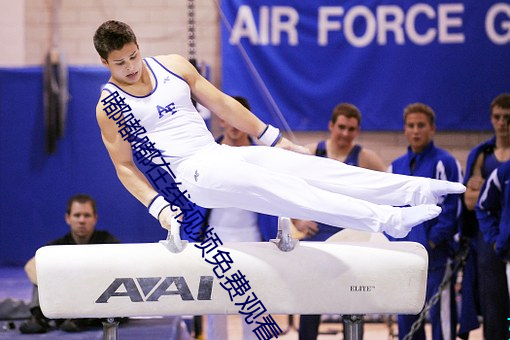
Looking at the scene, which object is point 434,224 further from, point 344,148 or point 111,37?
point 111,37

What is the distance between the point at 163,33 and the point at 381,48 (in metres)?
2.41

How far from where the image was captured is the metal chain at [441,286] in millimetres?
4975

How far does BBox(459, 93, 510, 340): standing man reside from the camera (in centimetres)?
533

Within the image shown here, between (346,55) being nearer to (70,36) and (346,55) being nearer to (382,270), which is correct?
(70,36)

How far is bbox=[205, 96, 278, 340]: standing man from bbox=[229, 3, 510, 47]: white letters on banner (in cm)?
282

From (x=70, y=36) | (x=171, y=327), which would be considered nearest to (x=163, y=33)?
(x=70, y=36)

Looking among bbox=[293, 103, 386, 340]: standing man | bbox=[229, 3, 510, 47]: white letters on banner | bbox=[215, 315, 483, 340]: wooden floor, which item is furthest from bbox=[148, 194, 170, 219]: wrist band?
bbox=[229, 3, 510, 47]: white letters on banner

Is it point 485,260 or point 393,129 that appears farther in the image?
point 393,129

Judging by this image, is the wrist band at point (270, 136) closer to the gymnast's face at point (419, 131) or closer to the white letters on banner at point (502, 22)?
the gymnast's face at point (419, 131)

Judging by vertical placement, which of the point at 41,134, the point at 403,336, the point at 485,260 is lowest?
the point at 403,336

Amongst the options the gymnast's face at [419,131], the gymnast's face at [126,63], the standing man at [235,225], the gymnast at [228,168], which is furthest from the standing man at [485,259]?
the gymnast's face at [126,63]

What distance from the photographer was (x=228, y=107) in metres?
4.24

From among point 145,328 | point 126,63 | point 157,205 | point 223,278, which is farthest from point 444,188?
point 145,328

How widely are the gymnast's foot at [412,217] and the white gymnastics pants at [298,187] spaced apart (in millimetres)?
31
